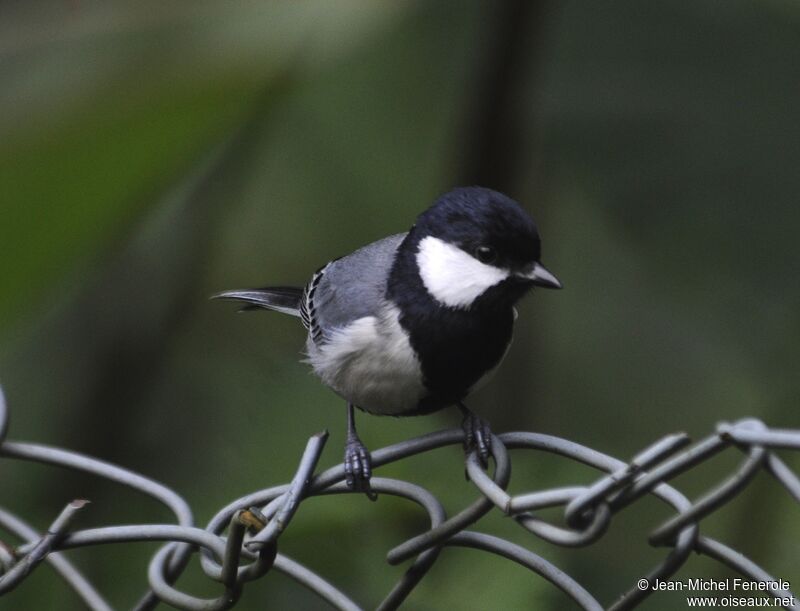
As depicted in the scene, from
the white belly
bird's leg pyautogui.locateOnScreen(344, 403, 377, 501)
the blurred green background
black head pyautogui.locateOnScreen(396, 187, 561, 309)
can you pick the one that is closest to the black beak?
black head pyautogui.locateOnScreen(396, 187, 561, 309)

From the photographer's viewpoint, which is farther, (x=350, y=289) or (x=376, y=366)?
(x=350, y=289)

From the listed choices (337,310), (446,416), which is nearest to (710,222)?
(446,416)

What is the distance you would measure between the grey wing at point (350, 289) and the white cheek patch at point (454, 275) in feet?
0.36

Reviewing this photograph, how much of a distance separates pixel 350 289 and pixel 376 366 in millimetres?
219

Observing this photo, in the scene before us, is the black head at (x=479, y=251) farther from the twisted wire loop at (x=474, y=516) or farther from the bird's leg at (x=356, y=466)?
the twisted wire loop at (x=474, y=516)

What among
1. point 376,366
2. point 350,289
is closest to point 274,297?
point 350,289

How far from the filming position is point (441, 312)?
5.92ft

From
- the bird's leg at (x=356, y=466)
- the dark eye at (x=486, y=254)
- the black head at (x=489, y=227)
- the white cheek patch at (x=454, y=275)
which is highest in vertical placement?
the black head at (x=489, y=227)

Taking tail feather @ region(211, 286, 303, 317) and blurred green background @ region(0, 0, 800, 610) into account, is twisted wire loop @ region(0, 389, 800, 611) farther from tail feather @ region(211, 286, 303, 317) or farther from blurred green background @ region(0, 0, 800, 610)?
tail feather @ region(211, 286, 303, 317)

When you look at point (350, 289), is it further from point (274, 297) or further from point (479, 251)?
point (274, 297)

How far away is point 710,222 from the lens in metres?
2.99

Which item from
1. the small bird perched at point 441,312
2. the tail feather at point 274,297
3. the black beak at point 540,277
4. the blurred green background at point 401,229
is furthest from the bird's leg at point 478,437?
the tail feather at point 274,297

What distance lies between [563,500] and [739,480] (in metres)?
0.18

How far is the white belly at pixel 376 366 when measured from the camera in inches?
70.3
